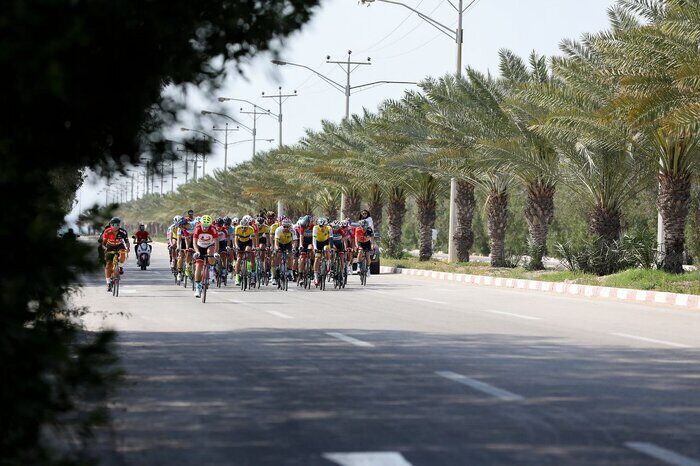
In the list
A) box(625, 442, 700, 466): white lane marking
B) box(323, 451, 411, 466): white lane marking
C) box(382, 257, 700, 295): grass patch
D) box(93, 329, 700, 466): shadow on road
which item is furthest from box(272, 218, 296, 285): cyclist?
box(323, 451, 411, 466): white lane marking

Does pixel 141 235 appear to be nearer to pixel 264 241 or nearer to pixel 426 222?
pixel 426 222

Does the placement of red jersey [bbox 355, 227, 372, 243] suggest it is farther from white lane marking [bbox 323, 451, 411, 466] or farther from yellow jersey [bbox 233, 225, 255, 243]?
white lane marking [bbox 323, 451, 411, 466]

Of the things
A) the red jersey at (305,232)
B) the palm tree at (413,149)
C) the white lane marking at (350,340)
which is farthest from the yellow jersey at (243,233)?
the white lane marking at (350,340)

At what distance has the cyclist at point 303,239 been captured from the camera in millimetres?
28359

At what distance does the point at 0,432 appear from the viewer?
5.29 metres

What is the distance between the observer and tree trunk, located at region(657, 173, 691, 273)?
A: 27.7 m

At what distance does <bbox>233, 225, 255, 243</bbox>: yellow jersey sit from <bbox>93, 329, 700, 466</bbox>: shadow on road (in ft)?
48.0

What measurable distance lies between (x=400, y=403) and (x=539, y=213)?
1046 inches

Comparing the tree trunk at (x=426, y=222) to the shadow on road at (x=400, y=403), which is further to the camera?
the tree trunk at (x=426, y=222)

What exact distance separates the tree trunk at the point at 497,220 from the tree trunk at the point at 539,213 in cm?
271

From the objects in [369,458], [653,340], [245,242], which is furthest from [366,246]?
[369,458]

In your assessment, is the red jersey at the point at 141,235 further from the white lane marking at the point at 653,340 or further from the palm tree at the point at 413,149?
the white lane marking at the point at 653,340

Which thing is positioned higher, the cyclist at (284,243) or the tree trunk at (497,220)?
the tree trunk at (497,220)

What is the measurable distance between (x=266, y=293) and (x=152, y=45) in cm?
1910
